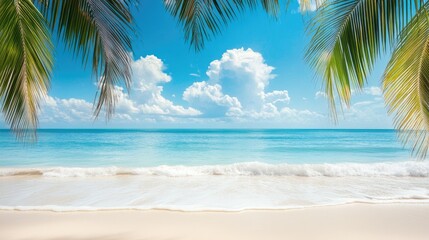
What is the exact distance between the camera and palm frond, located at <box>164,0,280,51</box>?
252cm

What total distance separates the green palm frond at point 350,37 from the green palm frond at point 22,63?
6.94 feet

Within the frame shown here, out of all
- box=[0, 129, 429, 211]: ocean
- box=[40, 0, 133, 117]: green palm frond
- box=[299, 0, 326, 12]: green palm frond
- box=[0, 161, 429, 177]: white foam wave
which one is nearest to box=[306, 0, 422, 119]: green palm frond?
box=[299, 0, 326, 12]: green palm frond

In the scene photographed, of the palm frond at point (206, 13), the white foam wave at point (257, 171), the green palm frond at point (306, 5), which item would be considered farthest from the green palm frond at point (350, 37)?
the white foam wave at point (257, 171)

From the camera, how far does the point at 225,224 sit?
4.18 metres

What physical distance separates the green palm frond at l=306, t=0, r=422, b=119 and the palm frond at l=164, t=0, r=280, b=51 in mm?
445

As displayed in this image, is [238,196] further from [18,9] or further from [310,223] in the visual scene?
[18,9]

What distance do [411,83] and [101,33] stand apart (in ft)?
8.07

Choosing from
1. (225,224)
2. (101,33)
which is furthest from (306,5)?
(225,224)

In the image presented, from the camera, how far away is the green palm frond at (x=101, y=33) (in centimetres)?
243

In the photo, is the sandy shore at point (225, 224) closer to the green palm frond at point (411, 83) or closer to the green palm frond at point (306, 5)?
the green palm frond at point (411, 83)

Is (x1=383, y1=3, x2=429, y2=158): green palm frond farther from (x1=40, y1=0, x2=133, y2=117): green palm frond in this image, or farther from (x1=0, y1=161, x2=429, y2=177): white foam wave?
(x1=0, y1=161, x2=429, y2=177): white foam wave

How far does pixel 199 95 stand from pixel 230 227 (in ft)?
76.4

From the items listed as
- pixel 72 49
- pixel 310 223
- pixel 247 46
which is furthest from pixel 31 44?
pixel 247 46

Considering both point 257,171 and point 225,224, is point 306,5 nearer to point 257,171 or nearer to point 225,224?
point 225,224
